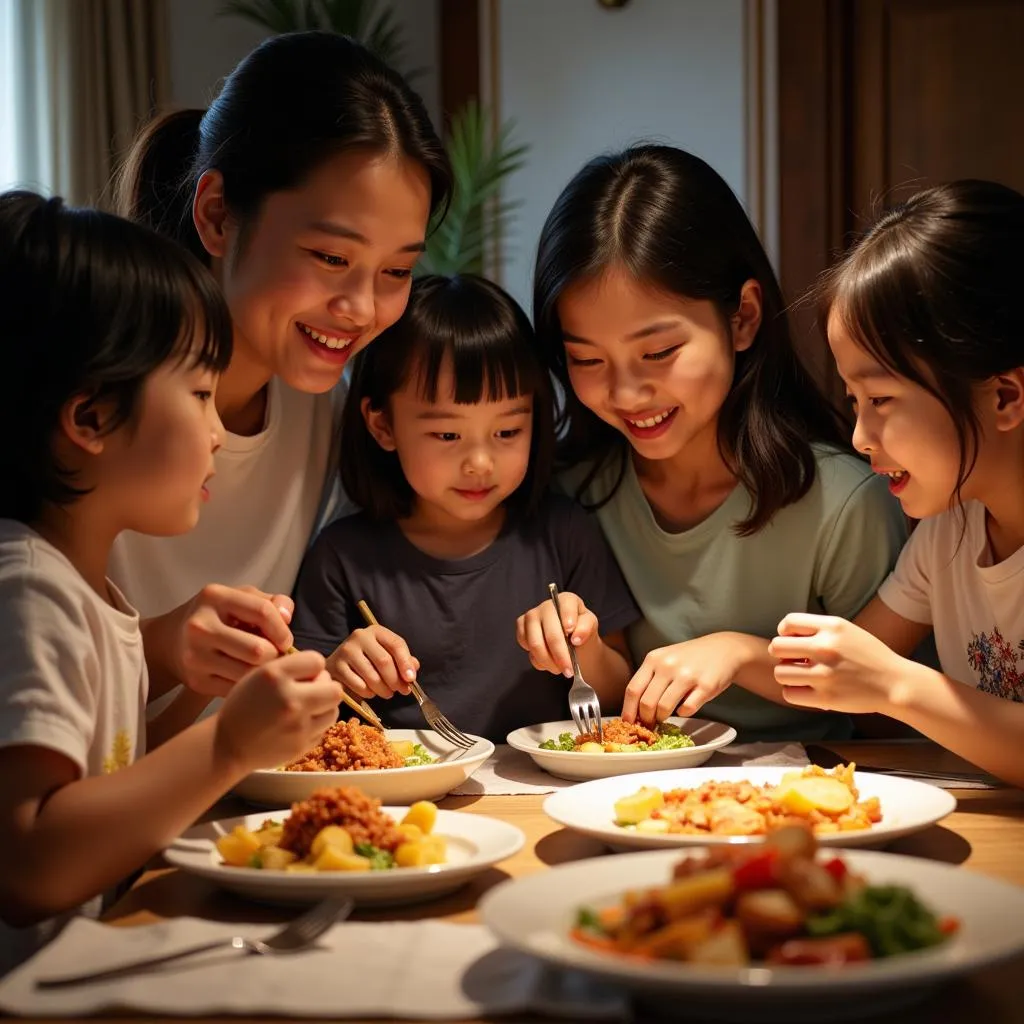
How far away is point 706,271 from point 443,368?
1.43 ft

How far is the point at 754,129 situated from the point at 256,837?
11.6 ft

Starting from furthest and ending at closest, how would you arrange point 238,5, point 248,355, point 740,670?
1. point 238,5
2. point 248,355
3. point 740,670

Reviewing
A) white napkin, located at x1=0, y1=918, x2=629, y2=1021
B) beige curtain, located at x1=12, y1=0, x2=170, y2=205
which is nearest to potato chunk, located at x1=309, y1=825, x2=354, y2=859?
white napkin, located at x1=0, y1=918, x2=629, y2=1021

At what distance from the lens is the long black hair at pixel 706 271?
6.62 feet

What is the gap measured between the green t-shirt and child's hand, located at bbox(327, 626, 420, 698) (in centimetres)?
54

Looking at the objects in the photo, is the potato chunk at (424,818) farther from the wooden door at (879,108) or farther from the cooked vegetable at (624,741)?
the wooden door at (879,108)

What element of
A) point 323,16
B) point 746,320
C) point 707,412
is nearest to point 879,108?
point 323,16

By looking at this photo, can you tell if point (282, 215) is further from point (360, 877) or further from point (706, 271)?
point (360, 877)

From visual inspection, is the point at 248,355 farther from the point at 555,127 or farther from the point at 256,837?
the point at 555,127

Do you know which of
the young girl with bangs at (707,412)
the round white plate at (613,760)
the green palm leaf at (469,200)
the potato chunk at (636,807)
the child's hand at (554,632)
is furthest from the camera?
the green palm leaf at (469,200)

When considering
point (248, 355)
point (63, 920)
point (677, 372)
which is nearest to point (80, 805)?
point (63, 920)

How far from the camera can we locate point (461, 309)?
213 centimetres

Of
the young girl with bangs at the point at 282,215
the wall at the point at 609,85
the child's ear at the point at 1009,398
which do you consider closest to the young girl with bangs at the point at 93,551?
the young girl with bangs at the point at 282,215

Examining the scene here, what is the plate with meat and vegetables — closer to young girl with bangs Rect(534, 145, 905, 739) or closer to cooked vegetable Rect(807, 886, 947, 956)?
cooked vegetable Rect(807, 886, 947, 956)
